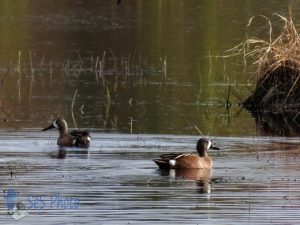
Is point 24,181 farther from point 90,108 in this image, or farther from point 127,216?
point 90,108

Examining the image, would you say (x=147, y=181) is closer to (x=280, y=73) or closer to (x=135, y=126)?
(x=135, y=126)

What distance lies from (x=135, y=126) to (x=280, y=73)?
426cm

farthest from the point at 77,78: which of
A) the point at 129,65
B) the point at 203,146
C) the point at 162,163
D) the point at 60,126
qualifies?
the point at 162,163

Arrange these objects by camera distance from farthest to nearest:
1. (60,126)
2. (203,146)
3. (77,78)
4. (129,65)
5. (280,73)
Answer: (129,65), (77,78), (280,73), (60,126), (203,146)

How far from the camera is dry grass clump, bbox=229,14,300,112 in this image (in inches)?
970

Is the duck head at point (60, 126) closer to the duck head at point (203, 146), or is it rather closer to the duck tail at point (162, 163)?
the duck head at point (203, 146)

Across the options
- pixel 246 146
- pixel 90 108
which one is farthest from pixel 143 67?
pixel 246 146

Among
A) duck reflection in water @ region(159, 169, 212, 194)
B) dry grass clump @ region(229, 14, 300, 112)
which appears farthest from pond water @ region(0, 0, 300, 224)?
dry grass clump @ region(229, 14, 300, 112)

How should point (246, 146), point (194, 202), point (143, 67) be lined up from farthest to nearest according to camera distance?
point (143, 67) < point (246, 146) < point (194, 202)

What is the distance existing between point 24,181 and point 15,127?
6.07 meters

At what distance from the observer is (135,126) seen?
22.0 meters

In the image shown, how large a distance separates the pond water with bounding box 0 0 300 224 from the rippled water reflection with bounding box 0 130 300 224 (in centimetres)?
2

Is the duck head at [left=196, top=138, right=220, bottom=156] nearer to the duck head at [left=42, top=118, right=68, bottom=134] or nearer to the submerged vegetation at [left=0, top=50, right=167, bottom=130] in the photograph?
the duck head at [left=42, top=118, right=68, bottom=134]

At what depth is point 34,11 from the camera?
5259 cm
